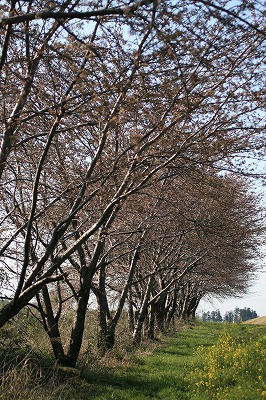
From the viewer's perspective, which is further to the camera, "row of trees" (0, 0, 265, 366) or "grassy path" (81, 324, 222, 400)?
"grassy path" (81, 324, 222, 400)

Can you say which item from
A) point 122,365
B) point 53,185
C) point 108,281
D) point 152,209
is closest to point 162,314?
point 108,281

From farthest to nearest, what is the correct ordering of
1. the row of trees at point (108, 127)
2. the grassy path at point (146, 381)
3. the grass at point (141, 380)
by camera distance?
the grassy path at point (146, 381) → the grass at point (141, 380) → the row of trees at point (108, 127)

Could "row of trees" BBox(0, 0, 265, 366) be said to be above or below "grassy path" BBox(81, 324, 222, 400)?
above

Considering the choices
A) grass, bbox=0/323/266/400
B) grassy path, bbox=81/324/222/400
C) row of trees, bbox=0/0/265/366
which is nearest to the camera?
row of trees, bbox=0/0/265/366

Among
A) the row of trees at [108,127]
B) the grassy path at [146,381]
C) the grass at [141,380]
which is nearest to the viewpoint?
the row of trees at [108,127]

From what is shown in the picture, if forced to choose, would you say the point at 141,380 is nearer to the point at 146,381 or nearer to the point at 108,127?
the point at 146,381

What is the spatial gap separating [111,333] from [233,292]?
89.1 feet

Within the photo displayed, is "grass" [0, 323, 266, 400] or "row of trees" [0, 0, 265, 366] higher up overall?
"row of trees" [0, 0, 265, 366]

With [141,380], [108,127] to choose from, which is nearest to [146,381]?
[141,380]

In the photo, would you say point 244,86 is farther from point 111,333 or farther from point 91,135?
point 111,333

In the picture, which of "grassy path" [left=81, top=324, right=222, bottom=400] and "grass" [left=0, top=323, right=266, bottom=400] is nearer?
"grass" [left=0, top=323, right=266, bottom=400]

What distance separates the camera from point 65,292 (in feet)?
54.2

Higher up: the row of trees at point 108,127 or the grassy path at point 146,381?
the row of trees at point 108,127

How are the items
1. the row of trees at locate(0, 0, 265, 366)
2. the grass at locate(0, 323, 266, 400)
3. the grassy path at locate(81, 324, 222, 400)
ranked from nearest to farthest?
the row of trees at locate(0, 0, 265, 366), the grass at locate(0, 323, 266, 400), the grassy path at locate(81, 324, 222, 400)
